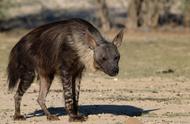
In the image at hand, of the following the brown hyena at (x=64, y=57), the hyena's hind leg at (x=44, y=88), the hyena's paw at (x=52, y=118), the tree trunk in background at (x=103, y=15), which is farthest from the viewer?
the tree trunk in background at (x=103, y=15)

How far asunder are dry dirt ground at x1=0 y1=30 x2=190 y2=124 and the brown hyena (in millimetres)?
572

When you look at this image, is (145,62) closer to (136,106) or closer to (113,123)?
(136,106)

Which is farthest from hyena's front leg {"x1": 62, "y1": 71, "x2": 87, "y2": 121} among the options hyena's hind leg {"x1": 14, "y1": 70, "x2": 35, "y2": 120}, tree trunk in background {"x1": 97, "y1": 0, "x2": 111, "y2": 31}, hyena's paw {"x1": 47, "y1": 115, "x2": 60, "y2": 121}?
tree trunk in background {"x1": 97, "y1": 0, "x2": 111, "y2": 31}

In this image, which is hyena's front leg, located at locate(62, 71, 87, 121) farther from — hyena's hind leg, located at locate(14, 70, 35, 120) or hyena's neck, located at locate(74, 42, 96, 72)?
hyena's hind leg, located at locate(14, 70, 35, 120)

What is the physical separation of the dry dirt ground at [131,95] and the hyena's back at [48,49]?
0.88 metres

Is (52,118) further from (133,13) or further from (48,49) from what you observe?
(133,13)

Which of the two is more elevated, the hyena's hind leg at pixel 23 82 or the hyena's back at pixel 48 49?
the hyena's back at pixel 48 49

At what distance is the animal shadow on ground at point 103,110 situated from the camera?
46.9ft

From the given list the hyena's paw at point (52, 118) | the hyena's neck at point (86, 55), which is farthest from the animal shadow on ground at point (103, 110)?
the hyena's neck at point (86, 55)

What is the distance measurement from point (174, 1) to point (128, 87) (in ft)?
71.2

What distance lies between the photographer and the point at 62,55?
1282 cm

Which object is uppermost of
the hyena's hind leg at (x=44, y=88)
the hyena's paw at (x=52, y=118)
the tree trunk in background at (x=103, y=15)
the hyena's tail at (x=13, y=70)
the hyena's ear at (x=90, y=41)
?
the tree trunk in background at (x=103, y=15)

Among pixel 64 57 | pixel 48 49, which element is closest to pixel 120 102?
pixel 48 49

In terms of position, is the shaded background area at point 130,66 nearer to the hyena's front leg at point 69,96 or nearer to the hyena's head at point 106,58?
the hyena's front leg at point 69,96
